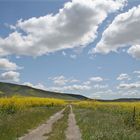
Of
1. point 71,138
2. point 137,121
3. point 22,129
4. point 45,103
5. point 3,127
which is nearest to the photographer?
point 71,138

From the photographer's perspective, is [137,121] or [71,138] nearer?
[71,138]

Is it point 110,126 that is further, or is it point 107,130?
point 110,126

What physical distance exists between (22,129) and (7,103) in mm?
32961

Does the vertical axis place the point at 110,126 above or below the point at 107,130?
above

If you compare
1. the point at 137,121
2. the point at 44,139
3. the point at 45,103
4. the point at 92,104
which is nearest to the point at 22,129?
the point at 44,139

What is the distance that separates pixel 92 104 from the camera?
10231cm

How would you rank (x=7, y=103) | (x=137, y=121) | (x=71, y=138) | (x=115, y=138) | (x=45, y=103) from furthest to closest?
(x=45, y=103) < (x=7, y=103) < (x=137, y=121) < (x=71, y=138) < (x=115, y=138)

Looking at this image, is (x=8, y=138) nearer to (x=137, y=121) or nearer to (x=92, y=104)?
(x=137, y=121)

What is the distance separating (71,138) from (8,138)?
4594 mm

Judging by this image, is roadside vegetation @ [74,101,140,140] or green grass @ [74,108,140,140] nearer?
green grass @ [74,108,140,140]

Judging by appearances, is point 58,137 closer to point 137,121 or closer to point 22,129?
point 22,129

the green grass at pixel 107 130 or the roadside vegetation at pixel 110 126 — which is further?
the roadside vegetation at pixel 110 126

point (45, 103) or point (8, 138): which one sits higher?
point (45, 103)

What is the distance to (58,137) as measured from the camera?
88.0ft
